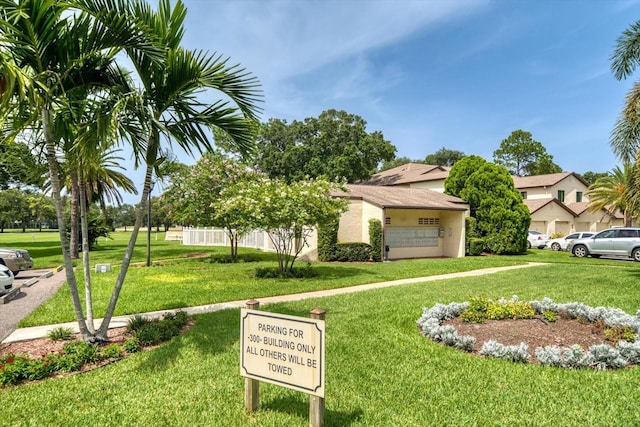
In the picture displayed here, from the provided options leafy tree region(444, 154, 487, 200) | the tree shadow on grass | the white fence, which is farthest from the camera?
the white fence

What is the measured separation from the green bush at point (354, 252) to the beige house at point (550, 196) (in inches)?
750

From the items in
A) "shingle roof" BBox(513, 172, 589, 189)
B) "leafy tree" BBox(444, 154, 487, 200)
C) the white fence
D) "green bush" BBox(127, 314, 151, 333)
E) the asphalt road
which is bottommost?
the asphalt road

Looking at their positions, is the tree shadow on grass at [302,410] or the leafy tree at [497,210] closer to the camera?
the tree shadow on grass at [302,410]

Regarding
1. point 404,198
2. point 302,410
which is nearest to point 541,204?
point 404,198

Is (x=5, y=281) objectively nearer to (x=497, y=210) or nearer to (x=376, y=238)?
(x=376, y=238)

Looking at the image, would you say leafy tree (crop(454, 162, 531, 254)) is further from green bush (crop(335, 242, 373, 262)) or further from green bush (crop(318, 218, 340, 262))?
green bush (crop(318, 218, 340, 262))

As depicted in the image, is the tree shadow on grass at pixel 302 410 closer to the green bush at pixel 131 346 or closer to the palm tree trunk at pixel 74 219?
the green bush at pixel 131 346

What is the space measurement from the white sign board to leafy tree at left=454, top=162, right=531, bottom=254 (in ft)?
70.1

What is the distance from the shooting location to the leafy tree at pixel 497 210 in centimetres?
2216

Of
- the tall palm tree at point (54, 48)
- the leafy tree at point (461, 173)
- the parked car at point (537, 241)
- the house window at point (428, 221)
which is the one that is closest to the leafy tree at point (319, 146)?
the leafy tree at point (461, 173)

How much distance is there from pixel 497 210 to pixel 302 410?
2159 cm

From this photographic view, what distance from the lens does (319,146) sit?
36.8m

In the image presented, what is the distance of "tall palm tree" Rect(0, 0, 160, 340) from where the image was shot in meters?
4.25

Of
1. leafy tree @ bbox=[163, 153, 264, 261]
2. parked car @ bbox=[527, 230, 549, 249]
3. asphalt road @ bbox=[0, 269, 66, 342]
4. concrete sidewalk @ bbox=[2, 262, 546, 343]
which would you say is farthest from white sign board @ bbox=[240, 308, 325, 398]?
parked car @ bbox=[527, 230, 549, 249]
